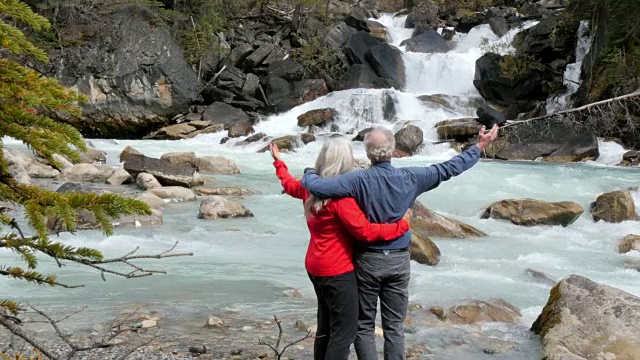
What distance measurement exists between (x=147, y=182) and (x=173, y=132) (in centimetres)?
1284

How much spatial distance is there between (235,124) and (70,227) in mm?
25661

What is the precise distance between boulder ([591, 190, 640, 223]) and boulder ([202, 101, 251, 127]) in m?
18.2

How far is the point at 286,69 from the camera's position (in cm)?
3152

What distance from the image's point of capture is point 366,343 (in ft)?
13.1

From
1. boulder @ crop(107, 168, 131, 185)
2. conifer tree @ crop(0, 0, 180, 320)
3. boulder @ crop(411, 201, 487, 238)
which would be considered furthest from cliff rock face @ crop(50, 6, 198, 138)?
conifer tree @ crop(0, 0, 180, 320)

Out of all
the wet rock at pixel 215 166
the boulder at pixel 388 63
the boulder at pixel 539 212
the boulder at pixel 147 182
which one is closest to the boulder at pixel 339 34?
the boulder at pixel 388 63

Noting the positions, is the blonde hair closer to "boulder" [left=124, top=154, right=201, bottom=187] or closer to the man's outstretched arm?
the man's outstretched arm

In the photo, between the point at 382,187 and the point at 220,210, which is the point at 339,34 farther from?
the point at 382,187

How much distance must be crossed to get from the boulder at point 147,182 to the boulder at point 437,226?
6.68 meters

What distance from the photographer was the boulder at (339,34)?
3438 cm

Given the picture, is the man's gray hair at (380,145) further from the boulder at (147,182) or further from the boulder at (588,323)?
the boulder at (147,182)

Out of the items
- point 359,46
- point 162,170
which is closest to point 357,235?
point 162,170

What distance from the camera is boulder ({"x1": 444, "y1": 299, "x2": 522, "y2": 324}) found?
258 inches

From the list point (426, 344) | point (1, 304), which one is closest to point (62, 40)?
point (426, 344)
